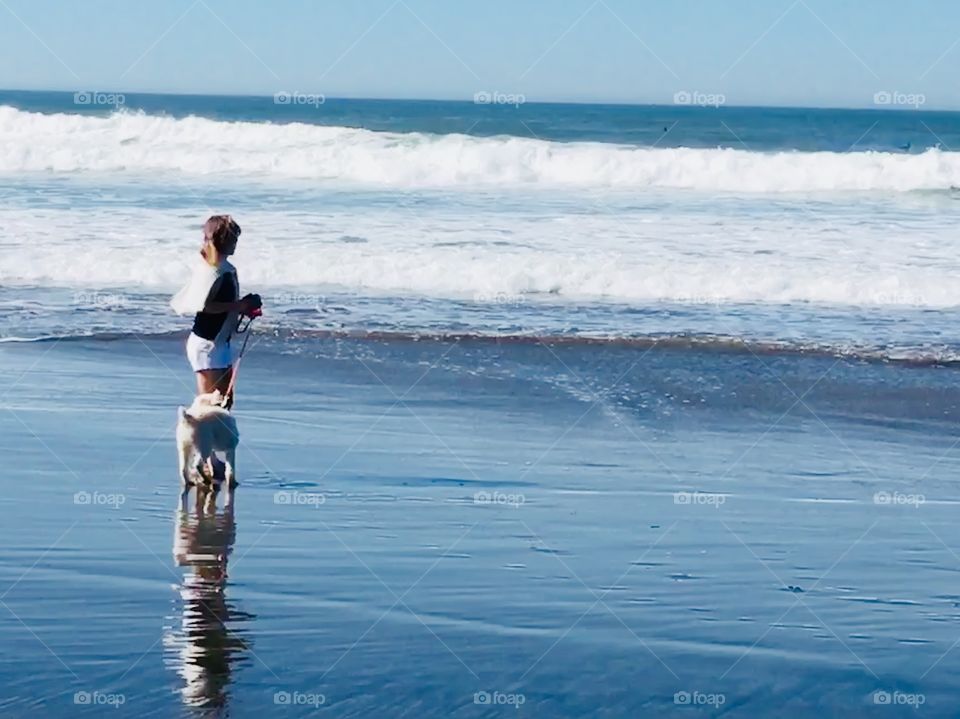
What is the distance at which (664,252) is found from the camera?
1736 centimetres

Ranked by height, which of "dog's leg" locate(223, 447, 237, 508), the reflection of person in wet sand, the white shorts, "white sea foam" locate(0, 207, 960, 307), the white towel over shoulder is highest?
→ "white sea foam" locate(0, 207, 960, 307)

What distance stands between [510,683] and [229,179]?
22.8m

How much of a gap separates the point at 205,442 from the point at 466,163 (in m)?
20.8

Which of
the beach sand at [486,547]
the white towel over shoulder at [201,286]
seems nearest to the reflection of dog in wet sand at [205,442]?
the beach sand at [486,547]

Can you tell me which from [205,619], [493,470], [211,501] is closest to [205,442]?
[211,501]

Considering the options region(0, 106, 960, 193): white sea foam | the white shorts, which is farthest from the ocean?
region(0, 106, 960, 193): white sea foam

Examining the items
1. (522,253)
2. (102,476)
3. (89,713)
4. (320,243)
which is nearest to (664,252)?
(522,253)

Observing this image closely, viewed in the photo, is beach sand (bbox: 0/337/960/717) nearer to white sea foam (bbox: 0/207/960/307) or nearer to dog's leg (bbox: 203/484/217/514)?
dog's leg (bbox: 203/484/217/514)

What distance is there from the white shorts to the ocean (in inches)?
23.8

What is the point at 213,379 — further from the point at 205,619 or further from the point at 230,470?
the point at 205,619

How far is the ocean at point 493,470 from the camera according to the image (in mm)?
4688

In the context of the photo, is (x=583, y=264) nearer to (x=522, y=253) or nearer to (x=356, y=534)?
(x=522, y=253)

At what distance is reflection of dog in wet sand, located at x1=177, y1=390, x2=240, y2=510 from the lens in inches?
278

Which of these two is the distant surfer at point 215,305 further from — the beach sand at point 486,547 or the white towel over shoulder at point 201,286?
the beach sand at point 486,547
